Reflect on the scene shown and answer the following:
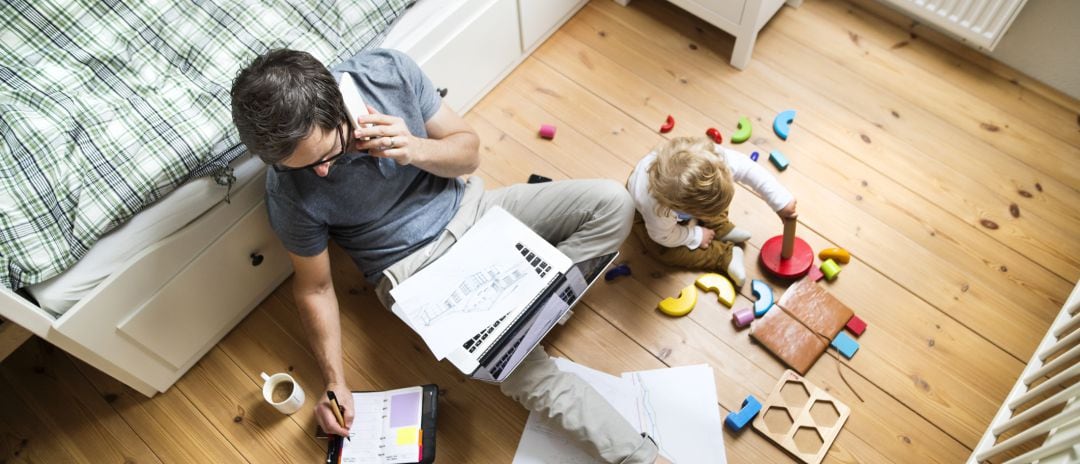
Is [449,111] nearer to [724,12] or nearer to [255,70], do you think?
[255,70]

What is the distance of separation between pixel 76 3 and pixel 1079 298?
212 centimetres

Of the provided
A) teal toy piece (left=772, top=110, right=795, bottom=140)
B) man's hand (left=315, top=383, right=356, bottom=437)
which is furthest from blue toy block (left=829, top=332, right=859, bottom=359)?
man's hand (left=315, top=383, right=356, bottom=437)

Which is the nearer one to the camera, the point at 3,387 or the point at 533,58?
the point at 3,387

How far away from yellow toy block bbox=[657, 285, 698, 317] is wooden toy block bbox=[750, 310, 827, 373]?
0.15 meters

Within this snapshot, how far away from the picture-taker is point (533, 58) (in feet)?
6.88

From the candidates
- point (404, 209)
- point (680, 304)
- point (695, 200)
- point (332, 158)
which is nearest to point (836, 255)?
point (680, 304)

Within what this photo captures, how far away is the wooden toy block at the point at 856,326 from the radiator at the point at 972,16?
0.90 m

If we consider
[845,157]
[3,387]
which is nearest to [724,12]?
[845,157]

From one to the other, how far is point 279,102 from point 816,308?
125 cm

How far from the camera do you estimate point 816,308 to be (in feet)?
5.32

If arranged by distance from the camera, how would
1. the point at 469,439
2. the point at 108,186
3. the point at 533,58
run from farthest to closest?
the point at 533,58
the point at 469,439
the point at 108,186

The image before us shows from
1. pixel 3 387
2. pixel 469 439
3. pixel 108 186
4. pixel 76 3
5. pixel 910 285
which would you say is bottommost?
pixel 3 387

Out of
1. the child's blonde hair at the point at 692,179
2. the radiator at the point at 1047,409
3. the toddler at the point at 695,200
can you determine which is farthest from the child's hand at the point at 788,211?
the radiator at the point at 1047,409

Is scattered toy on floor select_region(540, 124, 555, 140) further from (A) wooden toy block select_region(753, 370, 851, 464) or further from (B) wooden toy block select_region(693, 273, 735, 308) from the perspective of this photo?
(A) wooden toy block select_region(753, 370, 851, 464)
